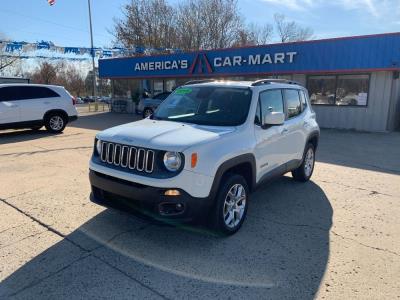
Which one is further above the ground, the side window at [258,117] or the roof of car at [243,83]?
the roof of car at [243,83]

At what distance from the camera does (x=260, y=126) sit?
4395mm

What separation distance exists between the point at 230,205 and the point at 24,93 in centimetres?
1011

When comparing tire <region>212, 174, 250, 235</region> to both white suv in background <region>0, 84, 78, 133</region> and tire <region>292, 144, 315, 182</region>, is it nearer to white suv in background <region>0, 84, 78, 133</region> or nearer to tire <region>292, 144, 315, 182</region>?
tire <region>292, 144, 315, 182</region>

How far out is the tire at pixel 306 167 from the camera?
6102mm

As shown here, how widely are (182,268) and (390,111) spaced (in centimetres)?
1347

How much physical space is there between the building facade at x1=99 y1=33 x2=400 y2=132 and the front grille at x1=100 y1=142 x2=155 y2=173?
12.4 metres

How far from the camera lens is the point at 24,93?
11469mm

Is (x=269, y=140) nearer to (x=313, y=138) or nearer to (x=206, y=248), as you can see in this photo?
(x=206, y=248)

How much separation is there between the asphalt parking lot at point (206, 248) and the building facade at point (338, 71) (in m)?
8.90

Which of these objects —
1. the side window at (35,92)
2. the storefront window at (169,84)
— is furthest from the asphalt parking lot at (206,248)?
the storefront window at (169,84)

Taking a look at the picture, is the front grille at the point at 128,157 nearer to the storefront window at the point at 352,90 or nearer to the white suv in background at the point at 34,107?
the white suv in background at the point at 34,107

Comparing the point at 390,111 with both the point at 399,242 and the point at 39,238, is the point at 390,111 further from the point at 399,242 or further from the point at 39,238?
the point at 39,238

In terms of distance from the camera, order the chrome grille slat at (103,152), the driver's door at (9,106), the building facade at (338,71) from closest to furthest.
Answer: the chrome grille slat at (103,152)
the driver's door at (9,106)
the building facade at (338,71)

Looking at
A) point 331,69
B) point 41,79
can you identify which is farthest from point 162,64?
point 41,79
